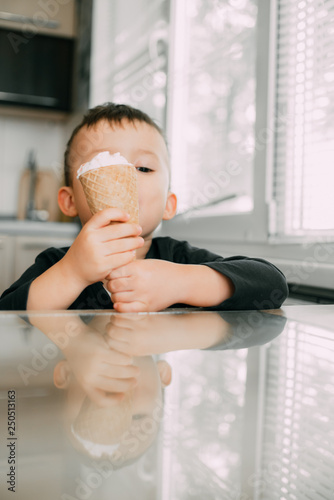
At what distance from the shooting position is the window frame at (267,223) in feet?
3.86

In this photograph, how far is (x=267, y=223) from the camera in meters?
1.46

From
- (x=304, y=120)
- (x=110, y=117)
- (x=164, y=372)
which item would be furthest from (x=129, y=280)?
(x=304, y=120)

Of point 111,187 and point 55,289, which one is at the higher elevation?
point 111,187

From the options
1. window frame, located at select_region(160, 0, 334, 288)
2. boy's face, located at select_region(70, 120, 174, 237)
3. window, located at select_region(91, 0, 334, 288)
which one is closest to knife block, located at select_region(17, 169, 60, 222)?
window, located at select_region(91, 0, 334, 288)

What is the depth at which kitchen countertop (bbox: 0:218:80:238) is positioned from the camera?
2555mm

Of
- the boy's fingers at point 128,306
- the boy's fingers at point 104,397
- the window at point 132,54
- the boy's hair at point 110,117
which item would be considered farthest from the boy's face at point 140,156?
the window at point 132,54

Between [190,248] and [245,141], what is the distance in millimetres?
643

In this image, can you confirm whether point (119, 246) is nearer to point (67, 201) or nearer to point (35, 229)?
point (67, 201)

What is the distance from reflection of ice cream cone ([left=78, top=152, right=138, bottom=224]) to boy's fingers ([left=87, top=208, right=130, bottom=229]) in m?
0.03

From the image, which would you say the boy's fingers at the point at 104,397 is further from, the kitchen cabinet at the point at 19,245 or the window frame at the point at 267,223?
the kitchen cabinet at the point at 19,245

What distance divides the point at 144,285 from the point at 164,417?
439 mm

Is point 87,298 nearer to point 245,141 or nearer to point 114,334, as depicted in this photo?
point 114,334

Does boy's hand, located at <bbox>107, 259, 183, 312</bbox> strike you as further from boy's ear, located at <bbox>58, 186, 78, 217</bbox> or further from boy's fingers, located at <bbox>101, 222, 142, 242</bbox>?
boy's ear, located at <bbox>58, 186, 78, 217</bbox>

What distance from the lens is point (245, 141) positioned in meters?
1.64
